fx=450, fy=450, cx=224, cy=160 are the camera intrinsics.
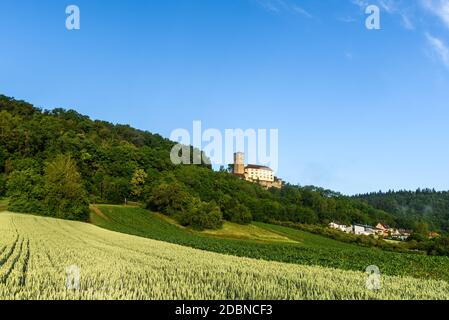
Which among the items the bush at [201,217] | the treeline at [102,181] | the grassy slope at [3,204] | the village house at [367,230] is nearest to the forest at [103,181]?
the treeline at [102,181]

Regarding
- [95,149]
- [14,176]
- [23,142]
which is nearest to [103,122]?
[95,149]

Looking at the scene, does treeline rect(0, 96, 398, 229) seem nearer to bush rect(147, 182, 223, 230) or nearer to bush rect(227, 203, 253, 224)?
bush rect(227, 203, 253, 224)

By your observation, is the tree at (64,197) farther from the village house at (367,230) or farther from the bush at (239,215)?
the village house at (367,230)

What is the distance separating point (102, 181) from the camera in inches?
4505

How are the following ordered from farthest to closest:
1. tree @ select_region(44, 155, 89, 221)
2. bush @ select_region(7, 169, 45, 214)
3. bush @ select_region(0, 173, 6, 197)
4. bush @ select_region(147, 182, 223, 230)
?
bush @ select_region(0, 173, 6, 197) < bush @ select_region(147, 182, 223, 230) < bush @ select_region(7, 169, 45, 214) < tree @ select_region(44, 155, 89, 221)

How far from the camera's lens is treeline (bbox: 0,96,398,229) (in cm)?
8331

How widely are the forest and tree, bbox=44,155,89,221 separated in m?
0.17

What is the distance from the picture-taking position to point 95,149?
124 meters

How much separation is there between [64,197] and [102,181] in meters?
31.4

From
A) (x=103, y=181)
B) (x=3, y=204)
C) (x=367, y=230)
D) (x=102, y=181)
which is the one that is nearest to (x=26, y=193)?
(x=3, y=204)

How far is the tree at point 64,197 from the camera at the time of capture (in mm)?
81000

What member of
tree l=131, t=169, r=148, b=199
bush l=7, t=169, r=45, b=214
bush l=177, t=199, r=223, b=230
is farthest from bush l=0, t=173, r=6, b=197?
bush l=177, t=199, r=223, b=230

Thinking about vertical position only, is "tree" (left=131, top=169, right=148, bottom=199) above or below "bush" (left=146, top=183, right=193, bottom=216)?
above

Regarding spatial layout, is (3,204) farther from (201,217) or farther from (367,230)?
(367,230)
